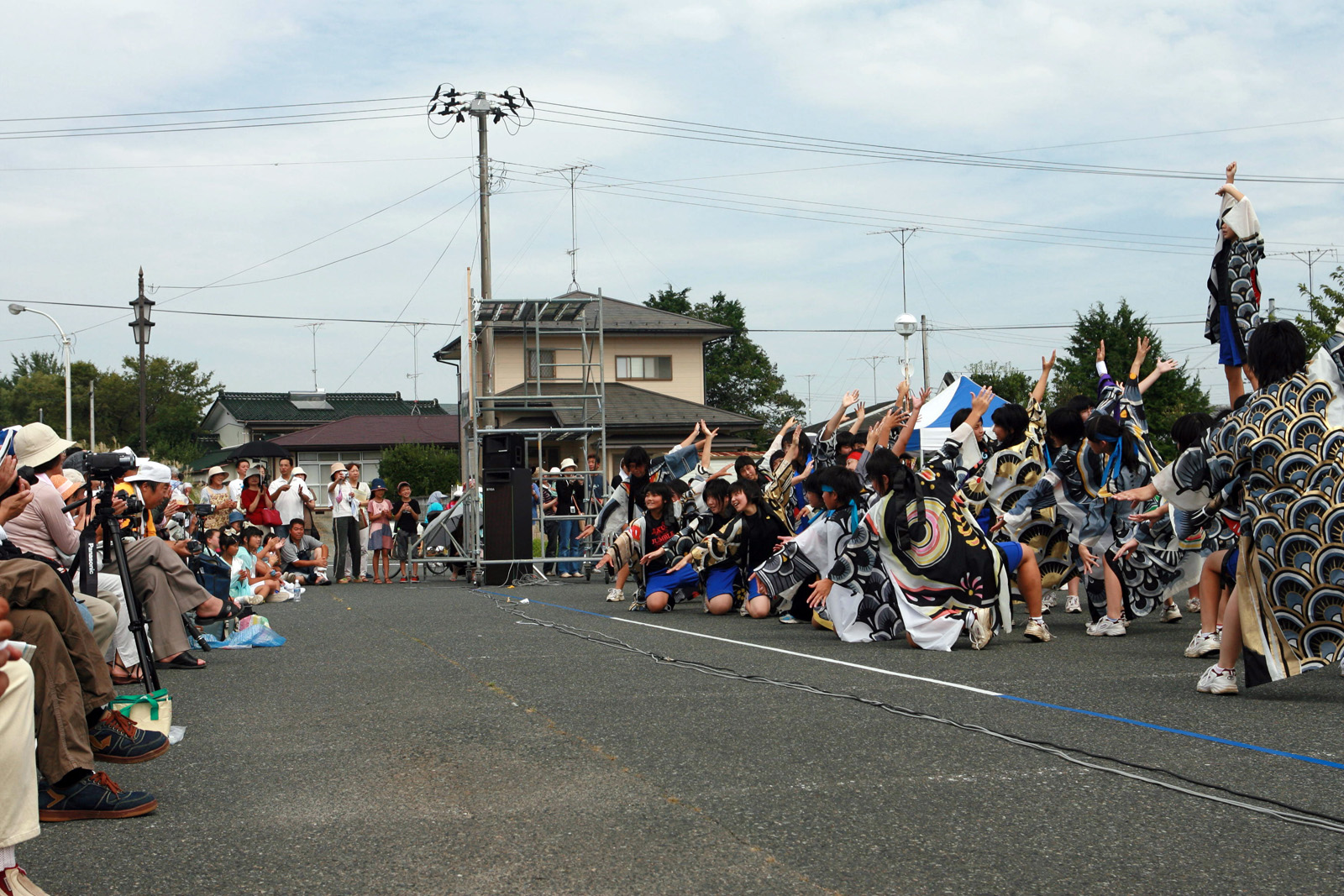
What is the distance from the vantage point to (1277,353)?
619 centimetres

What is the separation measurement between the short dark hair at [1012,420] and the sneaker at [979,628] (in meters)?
1.97

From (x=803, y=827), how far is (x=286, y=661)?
5.50m

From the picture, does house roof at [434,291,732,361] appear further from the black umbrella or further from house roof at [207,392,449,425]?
house roof at [207,392,449,425]

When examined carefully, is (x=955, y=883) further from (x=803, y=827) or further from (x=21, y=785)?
(x=21, y=785)

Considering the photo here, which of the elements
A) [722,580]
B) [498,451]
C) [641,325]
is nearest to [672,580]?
[722,580]

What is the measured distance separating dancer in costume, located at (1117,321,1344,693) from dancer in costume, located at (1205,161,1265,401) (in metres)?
3.40

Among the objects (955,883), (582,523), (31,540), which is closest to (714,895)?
(955,883)

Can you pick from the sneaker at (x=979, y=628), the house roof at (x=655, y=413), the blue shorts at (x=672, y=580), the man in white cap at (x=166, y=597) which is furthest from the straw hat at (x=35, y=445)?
the house roof at (x=655, y=413)

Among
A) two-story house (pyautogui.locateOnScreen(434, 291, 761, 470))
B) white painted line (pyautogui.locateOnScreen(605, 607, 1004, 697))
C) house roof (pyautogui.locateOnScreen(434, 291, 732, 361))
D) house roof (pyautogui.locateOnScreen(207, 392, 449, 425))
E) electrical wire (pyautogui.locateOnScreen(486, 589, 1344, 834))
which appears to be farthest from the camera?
house roof (pyautogui.locateOnScreen(207, 392, 449, 425))

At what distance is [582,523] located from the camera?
19250mm

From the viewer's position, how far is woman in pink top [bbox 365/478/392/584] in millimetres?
18828

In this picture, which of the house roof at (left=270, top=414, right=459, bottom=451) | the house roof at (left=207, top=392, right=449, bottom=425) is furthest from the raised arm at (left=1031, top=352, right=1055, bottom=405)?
the house roof at (left=207, top=392, right=449, bottom=425)

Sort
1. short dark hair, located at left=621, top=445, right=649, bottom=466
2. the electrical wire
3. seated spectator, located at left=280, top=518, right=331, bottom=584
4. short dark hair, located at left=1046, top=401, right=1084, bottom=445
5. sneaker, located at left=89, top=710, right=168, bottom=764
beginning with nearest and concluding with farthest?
the electrical wire < sneaker, located at left=89, top=710, right=168, bottom=764 < short dark hair, located at left=1046, top=401, right=1084, bottom=445 < short dark hair, located at left=621, top=445, right=649, bottom=466 < seated spectator, located at left=280, top=518, right=331, bottom=584

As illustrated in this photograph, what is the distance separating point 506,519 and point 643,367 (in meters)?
23.4
